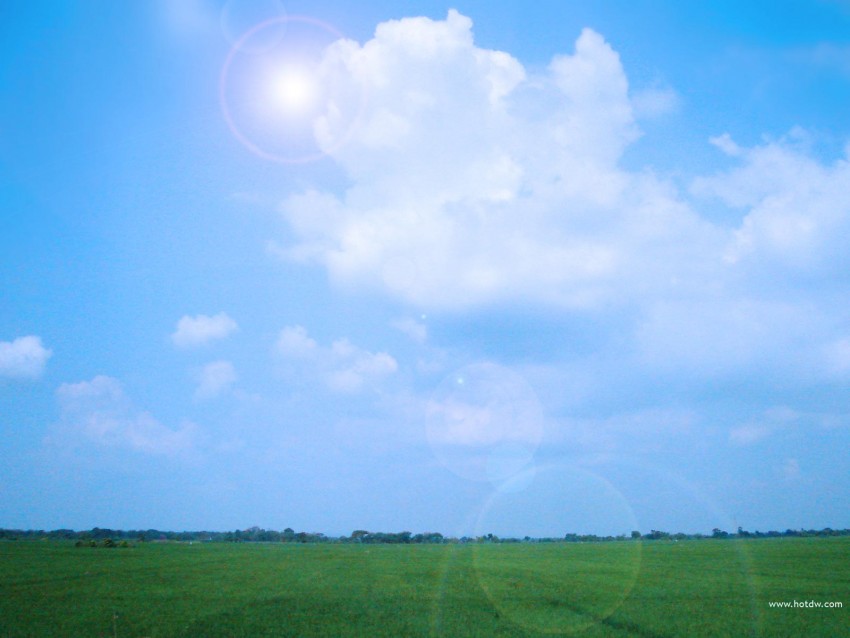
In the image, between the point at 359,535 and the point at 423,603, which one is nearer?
the point at 423,603

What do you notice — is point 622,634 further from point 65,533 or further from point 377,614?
point 65,533

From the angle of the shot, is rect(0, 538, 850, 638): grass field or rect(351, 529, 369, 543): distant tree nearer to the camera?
rect(0, 538, 850, 638): grass field

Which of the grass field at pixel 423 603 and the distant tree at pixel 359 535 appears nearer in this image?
the grass field at pixel 423 603

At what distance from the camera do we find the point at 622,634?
798 inches

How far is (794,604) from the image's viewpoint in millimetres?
25406

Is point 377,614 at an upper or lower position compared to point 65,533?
upper

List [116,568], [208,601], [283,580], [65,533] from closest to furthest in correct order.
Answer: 1. [208,601]
2. [283,580]
3. [116,568]
4. [65,533]

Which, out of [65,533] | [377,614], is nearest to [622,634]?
[377,614]

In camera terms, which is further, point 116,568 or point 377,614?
point 116,568

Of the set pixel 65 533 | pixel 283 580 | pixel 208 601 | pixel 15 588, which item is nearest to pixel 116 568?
pixel 15 588

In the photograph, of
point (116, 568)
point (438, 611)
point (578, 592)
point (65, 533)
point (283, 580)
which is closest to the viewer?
point (438, 611)

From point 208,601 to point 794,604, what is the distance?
28105mm

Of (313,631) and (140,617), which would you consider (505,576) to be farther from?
(140,617)

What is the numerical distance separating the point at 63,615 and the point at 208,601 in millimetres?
6251
